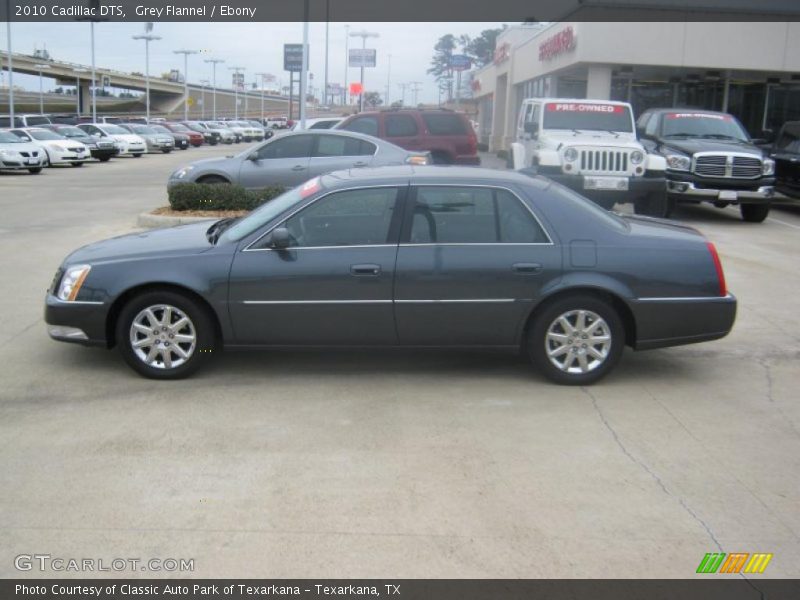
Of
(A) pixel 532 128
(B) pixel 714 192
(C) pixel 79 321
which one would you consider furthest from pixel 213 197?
(B) pixel 714 192

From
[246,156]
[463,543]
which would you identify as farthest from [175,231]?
[246,156]

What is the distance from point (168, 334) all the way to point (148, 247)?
0.73 metres

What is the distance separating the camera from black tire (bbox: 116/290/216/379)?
6180mm

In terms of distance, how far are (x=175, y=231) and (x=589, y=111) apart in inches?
422

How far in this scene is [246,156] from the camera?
14.7 metres

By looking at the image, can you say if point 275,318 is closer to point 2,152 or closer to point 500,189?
point 500,189

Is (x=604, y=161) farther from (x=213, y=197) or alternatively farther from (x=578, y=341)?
(x=578, y=341)

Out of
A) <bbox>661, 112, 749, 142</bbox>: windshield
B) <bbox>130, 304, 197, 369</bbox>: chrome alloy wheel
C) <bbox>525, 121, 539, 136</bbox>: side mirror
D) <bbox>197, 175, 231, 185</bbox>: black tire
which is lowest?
<bbox>130, 304, 197, 369</bbox>: chrome alloy wheel

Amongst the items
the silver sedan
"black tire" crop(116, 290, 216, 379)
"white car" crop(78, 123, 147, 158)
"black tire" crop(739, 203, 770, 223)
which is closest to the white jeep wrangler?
the silver sedan

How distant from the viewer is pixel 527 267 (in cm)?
618

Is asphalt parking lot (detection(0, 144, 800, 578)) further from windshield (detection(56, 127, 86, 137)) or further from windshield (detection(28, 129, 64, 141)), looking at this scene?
windshield (detection(56, 127, 86, 137))

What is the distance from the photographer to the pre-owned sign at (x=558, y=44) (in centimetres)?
2709

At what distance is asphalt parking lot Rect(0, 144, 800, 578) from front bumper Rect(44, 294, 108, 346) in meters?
0.32

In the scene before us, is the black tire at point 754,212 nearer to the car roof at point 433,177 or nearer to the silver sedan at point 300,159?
the silver sedan at point 300,159
